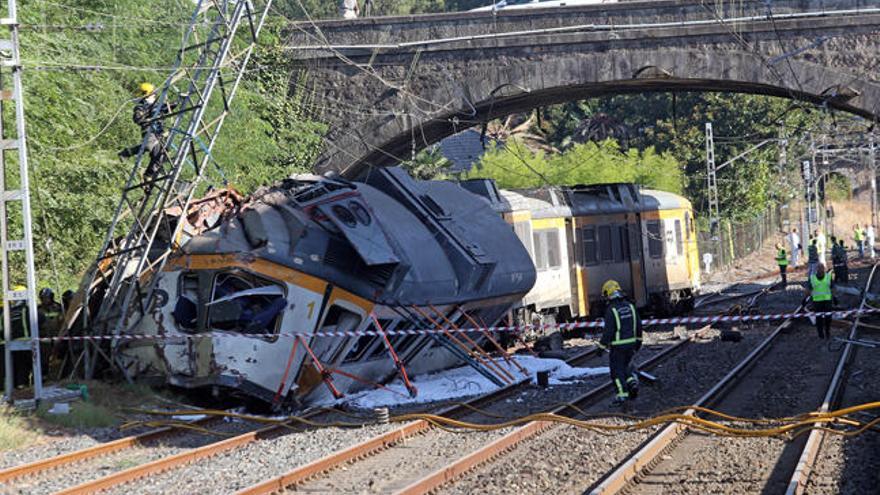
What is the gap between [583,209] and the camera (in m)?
28.5

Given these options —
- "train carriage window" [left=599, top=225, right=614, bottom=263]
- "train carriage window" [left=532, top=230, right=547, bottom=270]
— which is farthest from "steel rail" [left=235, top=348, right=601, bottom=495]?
"train carriage window" [left=599, top=225, right=614, bottom=263]

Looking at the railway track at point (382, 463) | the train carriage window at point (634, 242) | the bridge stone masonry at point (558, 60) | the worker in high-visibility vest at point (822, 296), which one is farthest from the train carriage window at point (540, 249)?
the railway track at point (382, 463)

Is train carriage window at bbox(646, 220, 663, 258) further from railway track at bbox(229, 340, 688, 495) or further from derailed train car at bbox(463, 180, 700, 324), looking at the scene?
railway track at bbox(229, 340, 688, 495)

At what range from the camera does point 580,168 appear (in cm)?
5666

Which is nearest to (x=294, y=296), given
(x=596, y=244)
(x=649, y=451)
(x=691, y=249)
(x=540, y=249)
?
(x=649, y=451)

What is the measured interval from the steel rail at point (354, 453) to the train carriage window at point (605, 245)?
1236 cm

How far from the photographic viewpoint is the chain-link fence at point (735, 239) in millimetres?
59222

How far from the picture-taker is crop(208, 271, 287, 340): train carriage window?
15547 mm

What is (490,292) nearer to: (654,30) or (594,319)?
(594,319)

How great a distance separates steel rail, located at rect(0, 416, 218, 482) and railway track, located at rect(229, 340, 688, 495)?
280cm

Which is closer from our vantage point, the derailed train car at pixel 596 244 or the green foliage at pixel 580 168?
the derailed train car at pixel 596 244

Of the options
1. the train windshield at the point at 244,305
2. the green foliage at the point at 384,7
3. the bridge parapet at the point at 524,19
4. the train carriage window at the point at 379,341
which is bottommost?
the train carriage window at the point at 379,341

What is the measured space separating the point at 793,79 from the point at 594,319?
10.1 metres

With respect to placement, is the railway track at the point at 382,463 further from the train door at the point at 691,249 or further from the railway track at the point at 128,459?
the train door at the point at 691,249
